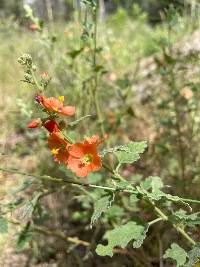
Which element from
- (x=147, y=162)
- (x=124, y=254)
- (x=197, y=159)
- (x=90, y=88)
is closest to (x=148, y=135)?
(x=147, y=162)

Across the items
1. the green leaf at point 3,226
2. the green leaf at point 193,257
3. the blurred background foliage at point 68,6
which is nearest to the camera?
the green leaf at point 193,257

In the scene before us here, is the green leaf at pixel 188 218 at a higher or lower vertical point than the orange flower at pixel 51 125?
lower

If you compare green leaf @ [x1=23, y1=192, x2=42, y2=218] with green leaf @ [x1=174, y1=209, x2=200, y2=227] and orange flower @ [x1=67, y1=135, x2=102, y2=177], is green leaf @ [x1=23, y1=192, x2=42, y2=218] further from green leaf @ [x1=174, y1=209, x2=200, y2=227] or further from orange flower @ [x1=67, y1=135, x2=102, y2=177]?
green leaf @ [x1=174, y1=209, x2=200, y2=227]

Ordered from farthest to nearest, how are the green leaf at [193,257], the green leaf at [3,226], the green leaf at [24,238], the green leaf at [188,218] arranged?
the green leaf at [24,238] → the green leaf at [3,226] → the green leaf at [188,218] → the green leaf at [193,257]

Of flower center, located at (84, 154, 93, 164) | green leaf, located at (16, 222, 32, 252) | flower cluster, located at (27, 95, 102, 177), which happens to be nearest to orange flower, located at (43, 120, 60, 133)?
flower cluster, located at (27, 95, 102, 177)

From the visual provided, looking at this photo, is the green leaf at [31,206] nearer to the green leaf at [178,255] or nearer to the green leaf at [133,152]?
the green leaf at [133,152]

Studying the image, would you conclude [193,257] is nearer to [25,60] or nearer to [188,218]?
[188,218]

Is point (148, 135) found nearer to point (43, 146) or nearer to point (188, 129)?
point (188, 129)

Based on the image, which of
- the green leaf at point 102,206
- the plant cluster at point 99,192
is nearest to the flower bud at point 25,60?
the plant cluster at point 99,192
